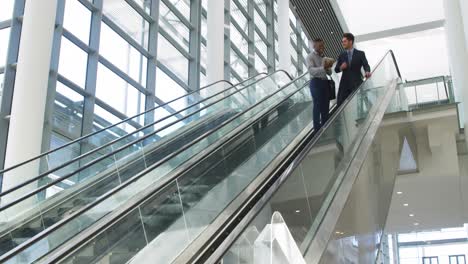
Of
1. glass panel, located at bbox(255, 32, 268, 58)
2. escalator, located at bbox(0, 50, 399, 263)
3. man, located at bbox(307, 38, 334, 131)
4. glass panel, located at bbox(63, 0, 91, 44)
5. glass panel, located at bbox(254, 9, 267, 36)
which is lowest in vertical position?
escalator, located at bbox(0, 50, 399, 263)

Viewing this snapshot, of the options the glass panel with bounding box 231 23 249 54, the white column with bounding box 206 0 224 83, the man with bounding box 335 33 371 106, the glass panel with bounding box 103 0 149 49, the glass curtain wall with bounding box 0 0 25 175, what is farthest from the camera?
the glass panel with bounding box 231 23 249 54

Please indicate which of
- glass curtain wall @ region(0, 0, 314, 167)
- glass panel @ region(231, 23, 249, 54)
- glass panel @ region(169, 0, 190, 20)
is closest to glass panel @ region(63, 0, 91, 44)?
glass curtain wall @ region(0, 0, 314, 167)

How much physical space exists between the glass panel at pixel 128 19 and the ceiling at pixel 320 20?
11270 mm

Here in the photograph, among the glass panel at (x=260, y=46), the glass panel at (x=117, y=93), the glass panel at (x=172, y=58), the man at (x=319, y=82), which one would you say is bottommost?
the man at (x=319, y=82)

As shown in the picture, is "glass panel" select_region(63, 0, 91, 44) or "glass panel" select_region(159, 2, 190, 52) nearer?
"glass panel" select_region(63, 0, 91, 44)

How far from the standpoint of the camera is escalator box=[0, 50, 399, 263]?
4066mm

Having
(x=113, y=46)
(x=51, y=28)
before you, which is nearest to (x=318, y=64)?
(x=51, y=28)

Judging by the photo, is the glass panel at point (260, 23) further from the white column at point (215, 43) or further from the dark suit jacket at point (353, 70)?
the dark suit jacket at point (353, 70)

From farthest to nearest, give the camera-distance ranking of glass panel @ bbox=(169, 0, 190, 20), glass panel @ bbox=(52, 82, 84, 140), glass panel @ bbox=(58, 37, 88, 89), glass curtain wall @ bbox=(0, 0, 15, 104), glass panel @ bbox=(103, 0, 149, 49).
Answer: glass panel @ bbox=(169, 0, 190, 20) → glass panel @ bbox=(103, 0, 149, 49) → glass panel @ bbox=(58, 37, 88, 89) → glass panel @ bbox=(52, 82, 84, 140) → glass curtain wall @ bbox=(0, 0, 15, 104)

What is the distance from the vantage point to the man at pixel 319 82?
746 cm

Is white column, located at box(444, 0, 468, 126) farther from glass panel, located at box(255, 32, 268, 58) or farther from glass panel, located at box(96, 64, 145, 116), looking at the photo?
glass panel, located at box(255, 32, 268, 58)

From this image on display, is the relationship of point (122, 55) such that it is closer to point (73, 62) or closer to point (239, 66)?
point (73, 62)

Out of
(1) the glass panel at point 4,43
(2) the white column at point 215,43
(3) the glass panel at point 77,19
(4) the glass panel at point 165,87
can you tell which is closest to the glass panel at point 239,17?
(2) the white column at point 215,43

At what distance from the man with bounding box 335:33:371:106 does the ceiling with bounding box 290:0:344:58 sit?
15284 mm
